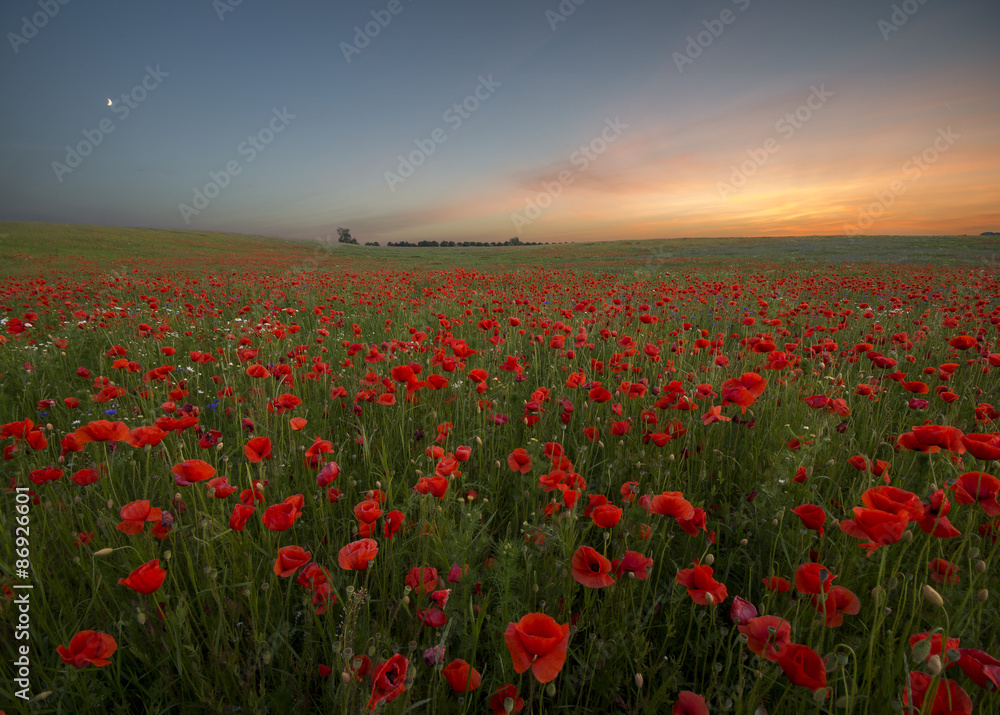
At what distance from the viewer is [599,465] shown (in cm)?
266

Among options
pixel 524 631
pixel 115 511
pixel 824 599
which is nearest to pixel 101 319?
pixel 115 511

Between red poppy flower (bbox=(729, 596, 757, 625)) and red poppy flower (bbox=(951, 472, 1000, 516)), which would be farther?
red poppy flower (bbox=(951, 472, 1000, 516))

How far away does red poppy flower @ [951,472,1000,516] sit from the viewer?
4.20ft

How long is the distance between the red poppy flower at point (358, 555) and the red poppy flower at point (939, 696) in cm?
128

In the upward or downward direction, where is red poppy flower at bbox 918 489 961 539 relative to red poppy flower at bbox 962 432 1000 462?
downward

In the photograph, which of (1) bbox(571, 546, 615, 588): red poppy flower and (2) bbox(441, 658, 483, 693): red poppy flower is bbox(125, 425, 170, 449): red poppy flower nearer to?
(2) bbox(441, 658, 483, 693): red poppy flower

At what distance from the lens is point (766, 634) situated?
109cm

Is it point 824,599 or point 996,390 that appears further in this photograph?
point 996,390

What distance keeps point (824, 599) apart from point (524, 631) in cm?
81

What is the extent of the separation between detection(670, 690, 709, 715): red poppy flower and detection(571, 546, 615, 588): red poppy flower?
0.30 metres

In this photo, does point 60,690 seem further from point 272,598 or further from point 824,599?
point 824,599

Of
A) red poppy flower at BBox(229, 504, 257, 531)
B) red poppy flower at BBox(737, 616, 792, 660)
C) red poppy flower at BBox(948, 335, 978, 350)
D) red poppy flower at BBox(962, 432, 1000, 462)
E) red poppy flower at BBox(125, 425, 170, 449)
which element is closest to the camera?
red poppy flower at BBox(737, 616, 792, 660)

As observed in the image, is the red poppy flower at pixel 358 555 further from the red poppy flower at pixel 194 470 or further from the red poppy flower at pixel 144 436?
the red poppy flower at pixel 144 436

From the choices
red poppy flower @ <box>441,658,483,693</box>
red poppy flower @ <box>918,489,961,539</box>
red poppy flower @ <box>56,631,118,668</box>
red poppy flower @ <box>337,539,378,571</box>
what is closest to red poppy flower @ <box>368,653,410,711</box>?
red poppy flower @ <box>441,658,483,693</box>
